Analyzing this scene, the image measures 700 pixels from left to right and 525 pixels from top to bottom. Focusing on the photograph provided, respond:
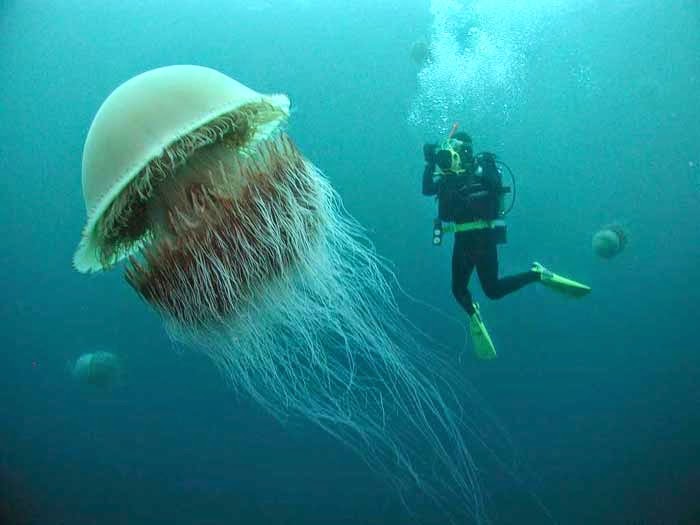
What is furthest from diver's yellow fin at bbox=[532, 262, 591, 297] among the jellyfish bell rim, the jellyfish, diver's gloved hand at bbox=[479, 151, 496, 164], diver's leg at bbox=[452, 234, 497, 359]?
the jellyfish bell rim

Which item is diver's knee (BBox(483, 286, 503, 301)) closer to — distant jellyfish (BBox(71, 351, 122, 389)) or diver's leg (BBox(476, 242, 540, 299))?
diver's leg (BBox(476, 242, 540, 299))

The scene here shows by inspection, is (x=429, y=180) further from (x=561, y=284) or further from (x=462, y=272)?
(x=561, y=284)

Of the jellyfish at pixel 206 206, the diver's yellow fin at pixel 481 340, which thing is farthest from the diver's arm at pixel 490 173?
the jellyfish at pixel 206 206

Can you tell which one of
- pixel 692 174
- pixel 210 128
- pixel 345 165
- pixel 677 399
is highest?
pixel 345 165

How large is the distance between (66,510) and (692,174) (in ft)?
32.0

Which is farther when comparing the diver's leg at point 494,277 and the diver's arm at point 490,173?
the diver's leg at point 494,277

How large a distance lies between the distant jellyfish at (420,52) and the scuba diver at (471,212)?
3.48 metres

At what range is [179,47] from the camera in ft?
22.6

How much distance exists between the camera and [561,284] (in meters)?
4.43

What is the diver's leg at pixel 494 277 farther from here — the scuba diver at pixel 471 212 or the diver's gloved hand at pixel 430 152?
the diver's gloved hand at pixel 430 152

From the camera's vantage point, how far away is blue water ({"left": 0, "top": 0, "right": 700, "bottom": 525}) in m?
6.56

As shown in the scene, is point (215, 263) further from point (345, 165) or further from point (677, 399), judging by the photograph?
point (677, 399)

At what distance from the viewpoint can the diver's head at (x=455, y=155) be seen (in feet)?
13.3

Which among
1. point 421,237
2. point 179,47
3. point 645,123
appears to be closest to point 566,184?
point 645,123
